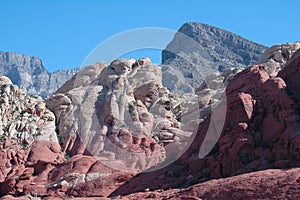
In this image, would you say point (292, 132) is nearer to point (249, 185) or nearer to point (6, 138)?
point (249, 185)

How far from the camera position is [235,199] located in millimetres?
36062

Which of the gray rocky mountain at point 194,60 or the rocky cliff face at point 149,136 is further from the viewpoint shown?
the gray rocky mountain at point 194,60

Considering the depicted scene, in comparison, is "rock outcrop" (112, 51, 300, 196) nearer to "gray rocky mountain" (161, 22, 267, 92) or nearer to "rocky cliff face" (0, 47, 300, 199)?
"rocky cliff face" (0, 47, 300, 199)

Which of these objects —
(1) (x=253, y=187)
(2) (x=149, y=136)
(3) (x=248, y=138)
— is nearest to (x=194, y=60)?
(2) (x=149, y=136)

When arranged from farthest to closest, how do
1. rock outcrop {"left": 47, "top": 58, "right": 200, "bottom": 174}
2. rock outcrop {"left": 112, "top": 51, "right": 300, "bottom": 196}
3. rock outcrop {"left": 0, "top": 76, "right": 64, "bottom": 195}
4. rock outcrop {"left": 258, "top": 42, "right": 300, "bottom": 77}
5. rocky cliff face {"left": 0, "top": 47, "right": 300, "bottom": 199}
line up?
rock outcrop {"left": 258, "top": 42, "right": 300, "bottom": 77}
rock outcrop {"left": 47, "top": 58, "right": 200, "bottom": 174}
rock outcrop {"left": 0, "top": 76, "right": 64, "bottom": 195}
rocky cliff face {"left": 0, "top": 47, "right": 300, "bottom": 199}
rock outcrop {"left": 112, "top": 51, "right": 300, "bottom": 196}

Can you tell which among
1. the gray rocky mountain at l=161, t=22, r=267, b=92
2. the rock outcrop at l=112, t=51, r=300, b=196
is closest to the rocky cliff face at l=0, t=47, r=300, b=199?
the rock outcrop at l=112, t=51, r=300, b=196

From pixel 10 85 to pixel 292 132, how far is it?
45.9 metres

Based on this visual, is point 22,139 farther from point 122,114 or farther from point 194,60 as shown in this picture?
point 194,60

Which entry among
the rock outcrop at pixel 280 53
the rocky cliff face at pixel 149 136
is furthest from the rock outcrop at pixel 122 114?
the rock outcrop at pixel 280 53

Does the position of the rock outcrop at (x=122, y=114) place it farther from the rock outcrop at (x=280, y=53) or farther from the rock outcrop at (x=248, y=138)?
the rock outcrop at (x=280, y=53)

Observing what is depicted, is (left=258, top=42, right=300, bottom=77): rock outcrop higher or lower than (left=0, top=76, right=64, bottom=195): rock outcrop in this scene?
higher

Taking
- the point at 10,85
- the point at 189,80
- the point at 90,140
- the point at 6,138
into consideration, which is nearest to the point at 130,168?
the point at 90,140

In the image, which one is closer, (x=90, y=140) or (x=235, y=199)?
(x=235, y=199)

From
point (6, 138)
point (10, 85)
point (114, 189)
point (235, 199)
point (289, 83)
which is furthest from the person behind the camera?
point (10, 85)
